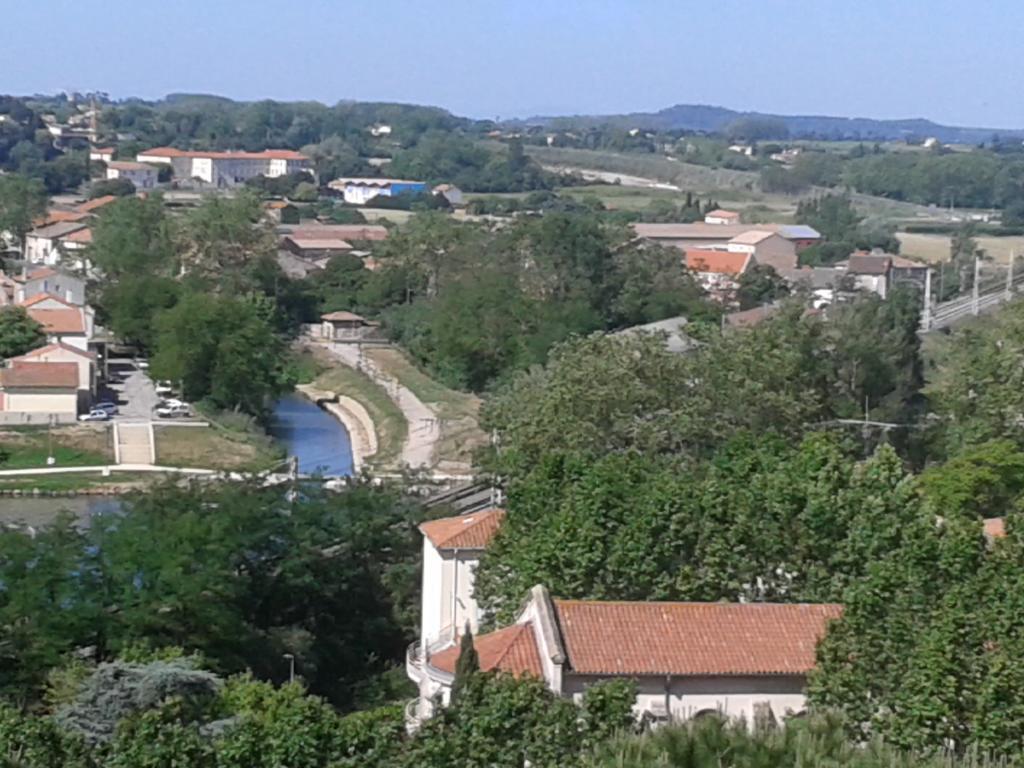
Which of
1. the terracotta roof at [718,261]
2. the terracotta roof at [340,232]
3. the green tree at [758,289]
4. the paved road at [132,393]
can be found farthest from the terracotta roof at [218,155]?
the paved road at [132,393]

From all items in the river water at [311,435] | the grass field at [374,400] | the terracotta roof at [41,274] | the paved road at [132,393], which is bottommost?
the river water at [311,435]

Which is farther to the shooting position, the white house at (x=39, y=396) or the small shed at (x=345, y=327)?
the small shed at (x=345, y=327)

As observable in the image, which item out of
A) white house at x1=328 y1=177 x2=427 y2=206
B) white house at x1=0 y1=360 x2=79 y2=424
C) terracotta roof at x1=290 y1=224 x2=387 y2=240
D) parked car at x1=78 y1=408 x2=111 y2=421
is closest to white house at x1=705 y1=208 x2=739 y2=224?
terracotta roof at x1=290 y1=224 x2=387 y2=240

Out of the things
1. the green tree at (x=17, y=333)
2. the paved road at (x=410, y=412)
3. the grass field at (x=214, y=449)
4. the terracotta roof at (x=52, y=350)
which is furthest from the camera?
the green tree at (x=17, y=333)

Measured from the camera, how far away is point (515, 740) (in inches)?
352

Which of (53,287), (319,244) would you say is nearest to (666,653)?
(53,287)

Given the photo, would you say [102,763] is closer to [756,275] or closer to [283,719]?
[283,719]

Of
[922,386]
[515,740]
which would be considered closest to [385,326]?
[922,386]

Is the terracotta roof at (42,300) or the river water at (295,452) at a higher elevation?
the terracotta roof at (42,300)

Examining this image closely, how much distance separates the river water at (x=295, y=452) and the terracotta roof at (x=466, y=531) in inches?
271

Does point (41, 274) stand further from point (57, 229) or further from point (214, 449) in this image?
point (214, 449)

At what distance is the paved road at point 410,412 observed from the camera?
27.2 metres

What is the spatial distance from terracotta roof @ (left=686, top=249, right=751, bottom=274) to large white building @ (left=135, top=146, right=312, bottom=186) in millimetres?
33482

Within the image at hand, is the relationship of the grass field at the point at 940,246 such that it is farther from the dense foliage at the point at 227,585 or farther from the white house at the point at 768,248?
the dense foliage at the point at 227,585
